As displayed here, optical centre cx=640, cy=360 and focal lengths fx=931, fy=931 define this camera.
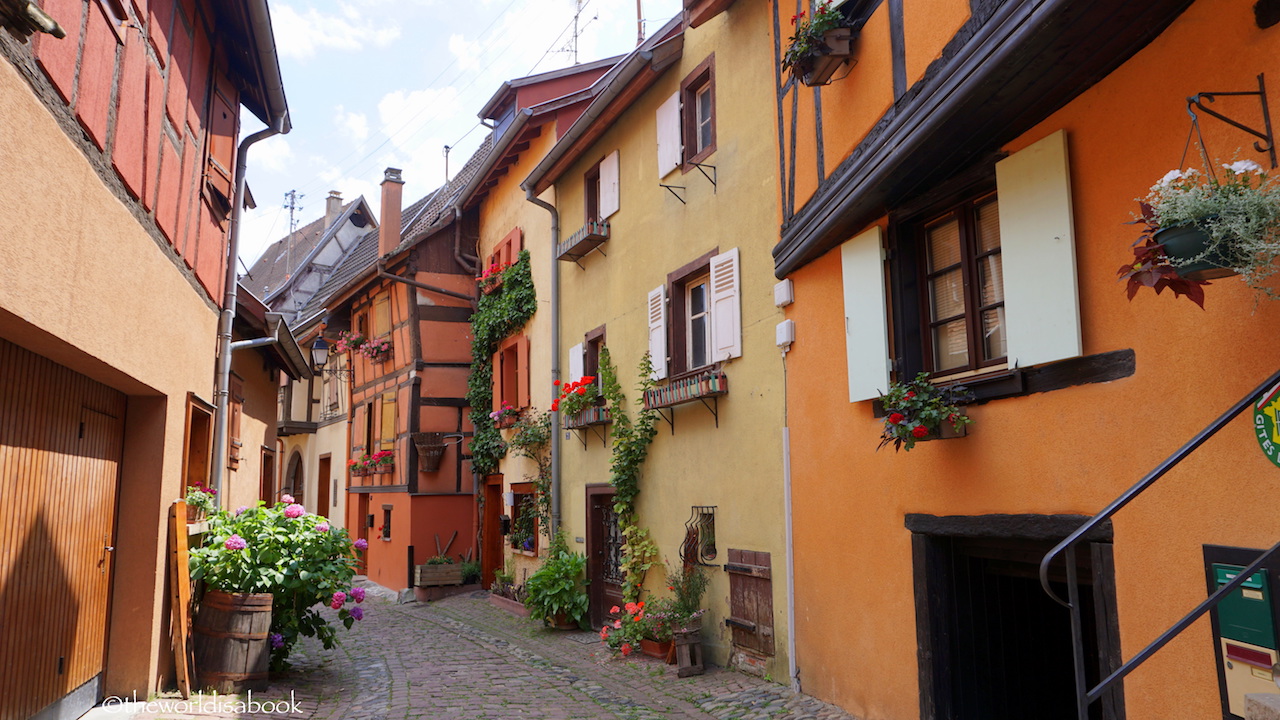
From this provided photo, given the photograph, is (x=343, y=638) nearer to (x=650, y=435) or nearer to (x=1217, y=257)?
(x=650, y=435)

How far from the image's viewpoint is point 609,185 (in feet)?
39.2

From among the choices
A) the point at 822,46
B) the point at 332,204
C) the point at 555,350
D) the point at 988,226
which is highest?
the point at 332,204

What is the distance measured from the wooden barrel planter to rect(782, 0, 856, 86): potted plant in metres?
5.84

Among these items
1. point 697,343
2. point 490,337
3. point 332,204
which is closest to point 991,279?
point 697,343

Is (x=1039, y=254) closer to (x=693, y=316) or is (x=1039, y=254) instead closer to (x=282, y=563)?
(x=693, y=316)

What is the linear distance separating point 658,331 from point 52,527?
6097mm

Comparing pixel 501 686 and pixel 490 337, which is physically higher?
pixel 490 337

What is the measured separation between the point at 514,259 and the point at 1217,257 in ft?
42.6

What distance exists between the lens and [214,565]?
25.2ft

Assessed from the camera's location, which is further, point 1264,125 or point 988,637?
point 988,637

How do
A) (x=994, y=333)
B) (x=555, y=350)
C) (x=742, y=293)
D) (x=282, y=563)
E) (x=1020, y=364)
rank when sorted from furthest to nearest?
(x=555, y=350)
(x=742, y=293)
(x=282, y=563)
(x=994, y=333)
(x=1020, y=364)

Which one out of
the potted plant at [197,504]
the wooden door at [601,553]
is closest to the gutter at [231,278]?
the potted plant at [197,504]

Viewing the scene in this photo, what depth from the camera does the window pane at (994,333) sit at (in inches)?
210

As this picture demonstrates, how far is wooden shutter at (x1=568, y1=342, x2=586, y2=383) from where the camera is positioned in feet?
41.5
